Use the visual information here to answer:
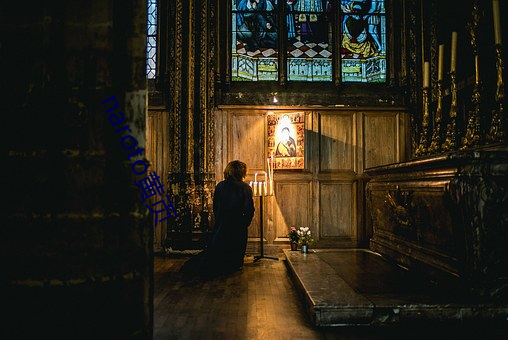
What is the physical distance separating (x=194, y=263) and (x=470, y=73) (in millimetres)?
4747

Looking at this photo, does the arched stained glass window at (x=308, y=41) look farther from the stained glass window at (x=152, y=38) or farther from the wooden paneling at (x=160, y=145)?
the wooden paneling at (x=160, y=145)

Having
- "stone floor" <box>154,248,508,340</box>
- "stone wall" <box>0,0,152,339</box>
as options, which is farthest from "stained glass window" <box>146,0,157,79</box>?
"stone wall" <box>0,0,152,339</box>

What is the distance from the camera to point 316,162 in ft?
22.6

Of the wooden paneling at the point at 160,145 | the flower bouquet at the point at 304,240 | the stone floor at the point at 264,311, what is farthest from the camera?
the wooden paneling at the point at 160,145

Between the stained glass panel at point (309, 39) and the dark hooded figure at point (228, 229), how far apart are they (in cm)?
276

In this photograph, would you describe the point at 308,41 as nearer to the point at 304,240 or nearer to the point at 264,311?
the point at 304,240

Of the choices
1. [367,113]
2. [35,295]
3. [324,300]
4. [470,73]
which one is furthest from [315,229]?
[35,295]

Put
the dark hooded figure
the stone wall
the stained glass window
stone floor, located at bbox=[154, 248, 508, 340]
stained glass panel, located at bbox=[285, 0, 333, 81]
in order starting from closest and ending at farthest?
the stone wall < stone floor, located at bbox=[154, 248, 508, 340] < the dark hooded figure < the stained glass window < stained glass panel, located at bbox=[285, 0, 333, 81]

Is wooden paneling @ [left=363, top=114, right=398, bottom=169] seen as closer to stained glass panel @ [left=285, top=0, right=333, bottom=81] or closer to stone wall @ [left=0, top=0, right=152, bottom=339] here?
stained glass panel @ [left=285, top=0, right=333, bottom=81]

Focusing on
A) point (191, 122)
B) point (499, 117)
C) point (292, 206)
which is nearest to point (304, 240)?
point (292, 206)

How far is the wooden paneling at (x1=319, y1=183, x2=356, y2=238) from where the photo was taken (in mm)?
6855

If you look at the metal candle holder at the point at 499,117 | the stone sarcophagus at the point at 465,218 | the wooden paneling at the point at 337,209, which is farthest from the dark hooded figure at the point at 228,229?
the metal candle holder at the point at 499,117

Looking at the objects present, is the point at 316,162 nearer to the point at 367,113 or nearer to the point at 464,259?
the point at 367,113

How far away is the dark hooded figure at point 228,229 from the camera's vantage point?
4.87 meters
